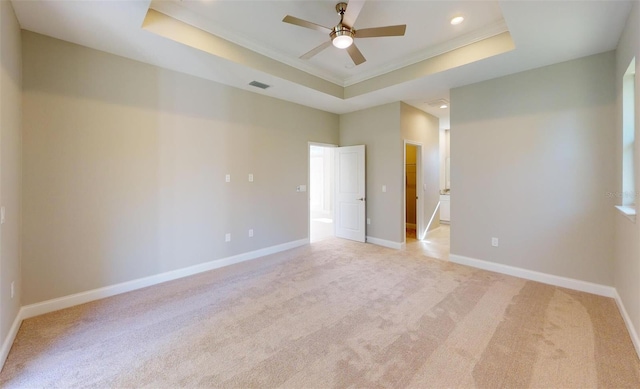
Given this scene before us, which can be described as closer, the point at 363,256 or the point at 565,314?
the point at 565,314

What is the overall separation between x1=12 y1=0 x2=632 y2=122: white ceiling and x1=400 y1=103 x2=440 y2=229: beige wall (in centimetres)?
116

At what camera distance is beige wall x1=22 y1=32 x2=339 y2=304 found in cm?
269

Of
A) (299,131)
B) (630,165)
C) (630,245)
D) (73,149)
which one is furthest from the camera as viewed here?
(299,131)

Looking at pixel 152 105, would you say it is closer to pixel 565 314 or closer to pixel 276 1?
pixel 276 1

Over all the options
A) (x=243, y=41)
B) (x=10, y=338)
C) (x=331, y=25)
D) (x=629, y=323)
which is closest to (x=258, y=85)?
(x=243, y=41)

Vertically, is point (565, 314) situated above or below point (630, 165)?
below

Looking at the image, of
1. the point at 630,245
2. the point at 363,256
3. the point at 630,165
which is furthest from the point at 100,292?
the point at 630,165

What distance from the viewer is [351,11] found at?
2326 mm

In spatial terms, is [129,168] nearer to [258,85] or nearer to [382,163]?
[258,85]

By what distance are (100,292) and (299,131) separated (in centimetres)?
385

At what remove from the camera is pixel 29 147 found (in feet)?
8.57

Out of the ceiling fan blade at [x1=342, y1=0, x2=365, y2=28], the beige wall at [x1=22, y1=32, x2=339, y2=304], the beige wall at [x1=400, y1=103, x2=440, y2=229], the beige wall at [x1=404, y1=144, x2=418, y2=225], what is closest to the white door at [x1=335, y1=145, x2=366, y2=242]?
the beige wall at [x1=400, y1=103, x2=440, y2=229]

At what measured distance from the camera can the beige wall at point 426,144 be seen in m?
5.24

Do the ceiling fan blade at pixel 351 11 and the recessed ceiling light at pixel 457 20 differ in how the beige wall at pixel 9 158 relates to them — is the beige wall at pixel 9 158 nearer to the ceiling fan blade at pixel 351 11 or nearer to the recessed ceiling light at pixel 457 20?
the ceiling fan blade at pixel 351 11
